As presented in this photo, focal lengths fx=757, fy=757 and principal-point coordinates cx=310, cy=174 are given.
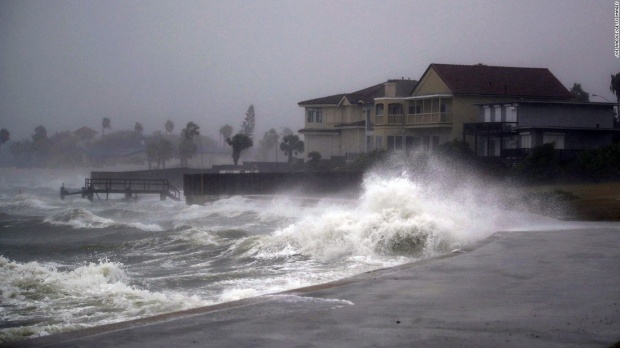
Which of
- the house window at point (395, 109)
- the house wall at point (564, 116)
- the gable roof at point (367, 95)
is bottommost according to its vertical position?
the house wall at point (564, 116)

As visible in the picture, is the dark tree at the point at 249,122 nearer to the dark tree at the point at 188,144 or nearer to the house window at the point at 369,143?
the dark tree at the point at 188,144

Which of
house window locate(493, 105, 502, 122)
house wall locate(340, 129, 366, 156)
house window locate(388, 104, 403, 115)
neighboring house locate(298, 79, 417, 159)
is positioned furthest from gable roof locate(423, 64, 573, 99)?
house wall locate(340, 129, 366, 156)

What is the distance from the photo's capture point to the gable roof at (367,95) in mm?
63750

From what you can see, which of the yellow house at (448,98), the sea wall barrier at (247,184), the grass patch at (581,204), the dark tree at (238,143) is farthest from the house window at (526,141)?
the dark tree at (238,143)

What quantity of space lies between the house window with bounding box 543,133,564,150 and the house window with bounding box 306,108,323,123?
2673 cm

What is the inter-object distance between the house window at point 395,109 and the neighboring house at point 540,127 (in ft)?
29.3

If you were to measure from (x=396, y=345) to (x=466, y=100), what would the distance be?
50.1 metres

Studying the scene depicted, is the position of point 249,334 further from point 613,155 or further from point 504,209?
point 613,155

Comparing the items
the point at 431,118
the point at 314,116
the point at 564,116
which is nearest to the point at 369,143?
the point at 314,116

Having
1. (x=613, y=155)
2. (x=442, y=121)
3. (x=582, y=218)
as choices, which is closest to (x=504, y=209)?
(x=582, y=218)

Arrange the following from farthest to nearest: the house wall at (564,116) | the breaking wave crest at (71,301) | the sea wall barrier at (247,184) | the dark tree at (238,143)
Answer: the dark tree at (238,143), the sea wall barrier at (247,184), the house wall at (564,116), the breaking wave crest at (71,301)

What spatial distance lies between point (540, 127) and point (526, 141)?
1.62 m

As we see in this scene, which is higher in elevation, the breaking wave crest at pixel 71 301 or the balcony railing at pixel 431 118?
the balcony railing at pixel 431 118

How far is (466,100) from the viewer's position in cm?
5512
